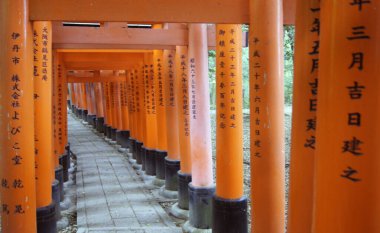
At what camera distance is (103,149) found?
15906 mm

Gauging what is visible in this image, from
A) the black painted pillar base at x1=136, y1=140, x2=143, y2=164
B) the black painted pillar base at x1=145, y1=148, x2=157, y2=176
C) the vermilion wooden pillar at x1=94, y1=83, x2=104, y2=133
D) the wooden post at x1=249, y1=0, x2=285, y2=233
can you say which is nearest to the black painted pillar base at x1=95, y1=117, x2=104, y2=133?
the vermilion wooden pillar at x1=94, y1=83, x2=104, y2=133

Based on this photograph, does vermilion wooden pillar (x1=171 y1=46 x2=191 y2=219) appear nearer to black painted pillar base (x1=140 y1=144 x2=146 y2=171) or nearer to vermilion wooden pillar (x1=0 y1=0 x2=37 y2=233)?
vermilion wooden pillar (x1=0 y1=0 x2=37 y2=233)

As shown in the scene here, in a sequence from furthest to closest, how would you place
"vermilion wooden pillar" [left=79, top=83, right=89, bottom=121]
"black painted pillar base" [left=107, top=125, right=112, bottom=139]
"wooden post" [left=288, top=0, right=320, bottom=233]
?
"vermilion wooden pillar" [left=79, top=83, right=89, bottom=121], "black painted pillar base" [left=107, top=125, right=112, bottom=139], "wooden post" [left=288, top=0, right=320, bottom=233]

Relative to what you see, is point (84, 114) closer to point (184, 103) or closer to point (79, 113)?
point (79, 113)

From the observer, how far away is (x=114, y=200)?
8.50m

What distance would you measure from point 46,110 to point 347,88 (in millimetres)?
4087

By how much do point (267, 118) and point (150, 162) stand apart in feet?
22.9

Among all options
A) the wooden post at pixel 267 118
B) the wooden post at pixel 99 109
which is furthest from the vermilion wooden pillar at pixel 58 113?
the wooden post at pixel 99 109

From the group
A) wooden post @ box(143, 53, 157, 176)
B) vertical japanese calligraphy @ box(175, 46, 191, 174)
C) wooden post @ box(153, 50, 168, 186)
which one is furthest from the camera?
wooden post @ box(143, 53, 157, 176)

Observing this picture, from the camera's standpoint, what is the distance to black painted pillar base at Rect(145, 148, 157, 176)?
10.5 metres

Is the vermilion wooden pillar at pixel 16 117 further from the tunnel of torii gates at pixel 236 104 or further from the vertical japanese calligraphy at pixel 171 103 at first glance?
the vertical japanese calligraphy at pixel 171 103

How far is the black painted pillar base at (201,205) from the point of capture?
251 inches

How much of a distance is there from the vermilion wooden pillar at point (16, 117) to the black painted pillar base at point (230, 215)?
226 centimetres

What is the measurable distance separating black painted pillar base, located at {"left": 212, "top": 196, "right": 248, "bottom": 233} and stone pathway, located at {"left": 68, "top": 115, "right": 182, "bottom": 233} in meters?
1.37
